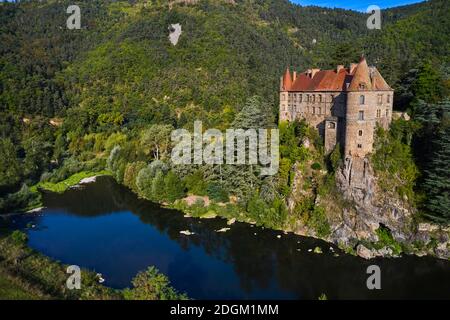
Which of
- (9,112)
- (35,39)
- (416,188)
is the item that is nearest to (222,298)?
(416,188)

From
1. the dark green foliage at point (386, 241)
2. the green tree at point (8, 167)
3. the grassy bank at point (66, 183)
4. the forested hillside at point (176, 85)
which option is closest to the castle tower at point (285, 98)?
the forested hillside at point (176, 85)

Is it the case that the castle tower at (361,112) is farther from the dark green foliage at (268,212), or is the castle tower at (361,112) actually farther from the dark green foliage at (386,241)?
the dark green foliage at (268,212)

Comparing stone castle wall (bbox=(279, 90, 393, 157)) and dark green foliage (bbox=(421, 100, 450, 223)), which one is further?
stone castle wall (bbox=(279, 90, 393, 157))

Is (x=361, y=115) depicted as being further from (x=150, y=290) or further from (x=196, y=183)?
(x=150, y=290)

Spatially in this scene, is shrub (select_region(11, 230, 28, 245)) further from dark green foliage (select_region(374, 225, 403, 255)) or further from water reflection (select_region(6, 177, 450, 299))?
dark green foliage (select_region(374, 225, 403, 255))

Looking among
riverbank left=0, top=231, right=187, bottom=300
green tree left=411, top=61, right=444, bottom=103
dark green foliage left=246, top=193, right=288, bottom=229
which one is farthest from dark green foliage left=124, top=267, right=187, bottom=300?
green tree left=411, top=61, right=444, bottom=103

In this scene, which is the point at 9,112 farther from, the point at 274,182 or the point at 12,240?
the point at 274,182
